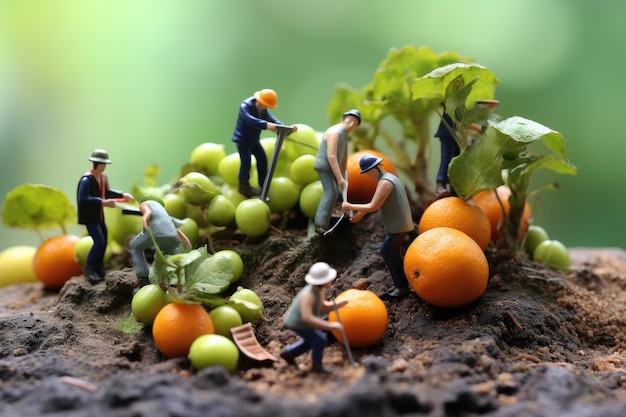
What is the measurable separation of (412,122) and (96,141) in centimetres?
267

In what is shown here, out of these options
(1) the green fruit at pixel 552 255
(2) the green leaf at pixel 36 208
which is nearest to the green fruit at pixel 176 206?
(2) the green leaf at pixel 36 208

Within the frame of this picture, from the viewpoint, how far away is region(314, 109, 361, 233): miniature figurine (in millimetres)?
2465

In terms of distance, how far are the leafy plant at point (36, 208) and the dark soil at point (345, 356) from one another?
39 centimetres

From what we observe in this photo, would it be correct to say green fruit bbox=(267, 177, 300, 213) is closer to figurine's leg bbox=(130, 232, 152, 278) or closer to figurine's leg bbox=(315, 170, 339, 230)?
figurine's leg bbox=(315, 170, 339, 230)

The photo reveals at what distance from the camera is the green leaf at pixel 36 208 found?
3.07m

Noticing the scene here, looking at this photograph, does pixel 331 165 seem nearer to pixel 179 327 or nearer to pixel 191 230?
pixel 191 230

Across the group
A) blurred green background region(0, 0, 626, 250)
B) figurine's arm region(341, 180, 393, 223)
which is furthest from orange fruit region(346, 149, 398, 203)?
blurred green background region(0, 0, 626, 250)

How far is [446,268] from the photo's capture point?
2145 mm

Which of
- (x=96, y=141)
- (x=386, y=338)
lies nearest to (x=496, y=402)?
(x=386, y=338)

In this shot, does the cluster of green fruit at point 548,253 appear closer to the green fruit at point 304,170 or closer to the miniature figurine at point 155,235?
the green fruit at point 304,170

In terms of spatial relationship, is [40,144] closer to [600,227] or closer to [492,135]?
[492,135]

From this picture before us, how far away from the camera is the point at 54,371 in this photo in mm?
1953

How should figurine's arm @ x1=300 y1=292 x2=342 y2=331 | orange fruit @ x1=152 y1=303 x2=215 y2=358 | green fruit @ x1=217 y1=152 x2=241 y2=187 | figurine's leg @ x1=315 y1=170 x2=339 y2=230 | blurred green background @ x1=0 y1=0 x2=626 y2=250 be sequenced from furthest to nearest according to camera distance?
blurred green background @ x1=0 y1=0 x2=626 y2=250, green fruit @ x1=217 y1=152 x2=241 y2=187, figurine's leg @ x1=315 y1=170 x2=339 y2=230, orange fruit @ x1=152 y1=303 x2=215 y2=358, figurine's arm @ x1=300 y1=292 x2=342 y2=331

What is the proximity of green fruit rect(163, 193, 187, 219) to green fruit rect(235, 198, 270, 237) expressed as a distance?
0.29m
